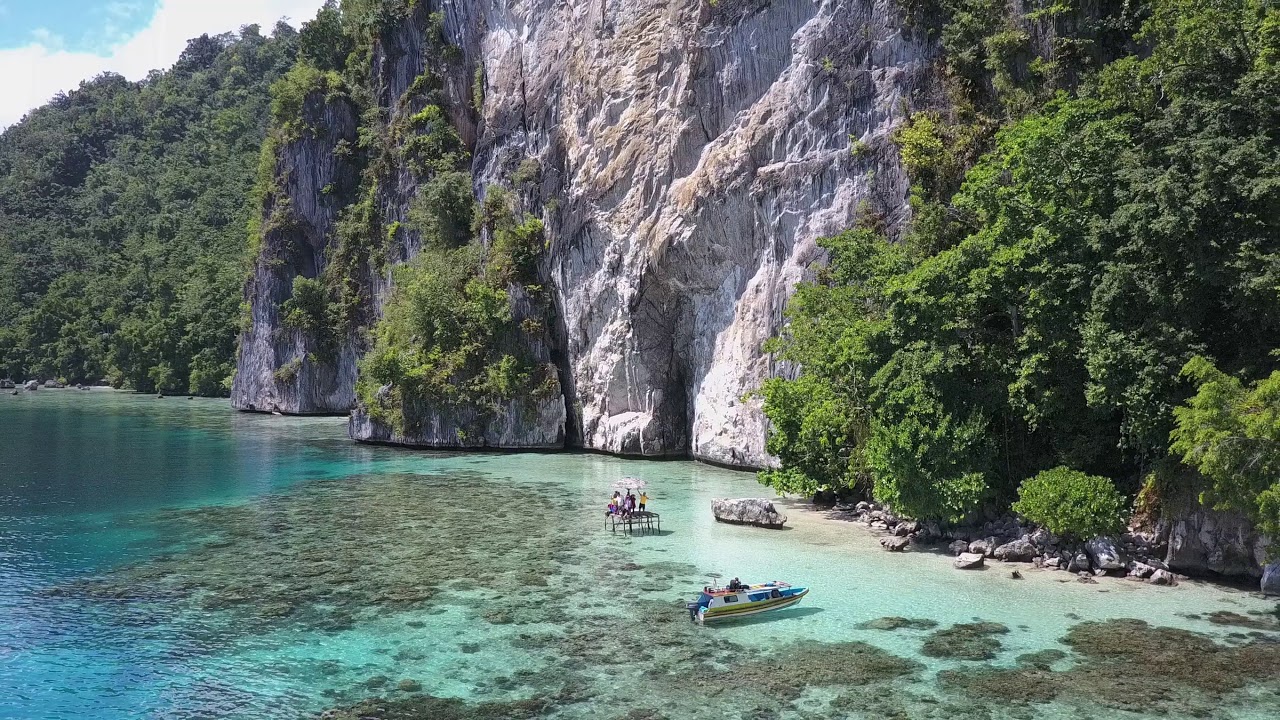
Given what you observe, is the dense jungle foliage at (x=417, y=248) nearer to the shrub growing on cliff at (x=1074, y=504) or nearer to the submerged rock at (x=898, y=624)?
the shrub growing on cliff at (x=1074, y=504)

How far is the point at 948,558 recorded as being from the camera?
22484 mm

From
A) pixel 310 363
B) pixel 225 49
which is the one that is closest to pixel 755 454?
pixel 310 363

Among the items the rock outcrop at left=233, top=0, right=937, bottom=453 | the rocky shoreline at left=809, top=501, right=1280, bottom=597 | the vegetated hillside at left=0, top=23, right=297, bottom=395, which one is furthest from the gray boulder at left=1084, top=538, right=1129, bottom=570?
the vegetated hillside at left=0, top=23, right=297, bottom=395

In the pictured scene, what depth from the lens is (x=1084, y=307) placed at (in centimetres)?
2153

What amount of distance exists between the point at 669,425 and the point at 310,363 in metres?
37.9

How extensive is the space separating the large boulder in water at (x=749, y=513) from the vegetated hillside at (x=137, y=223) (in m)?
70.8

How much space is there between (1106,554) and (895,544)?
5032mm

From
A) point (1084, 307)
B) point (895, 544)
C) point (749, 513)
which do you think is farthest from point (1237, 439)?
point (749, 513)

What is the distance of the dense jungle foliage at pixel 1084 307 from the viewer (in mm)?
18531

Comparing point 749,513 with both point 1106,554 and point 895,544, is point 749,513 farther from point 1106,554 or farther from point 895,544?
point 1106,554

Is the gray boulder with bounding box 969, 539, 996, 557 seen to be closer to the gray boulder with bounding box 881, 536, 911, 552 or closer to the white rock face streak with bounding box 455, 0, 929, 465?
the gray boulder with bounding box 881, 536, 911, 552

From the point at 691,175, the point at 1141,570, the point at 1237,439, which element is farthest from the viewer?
the point at 691,175

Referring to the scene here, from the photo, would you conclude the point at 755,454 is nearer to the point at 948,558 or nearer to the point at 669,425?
the point at 669,425

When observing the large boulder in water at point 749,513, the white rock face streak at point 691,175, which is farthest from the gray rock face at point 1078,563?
the white rock face streak at point 691,175
